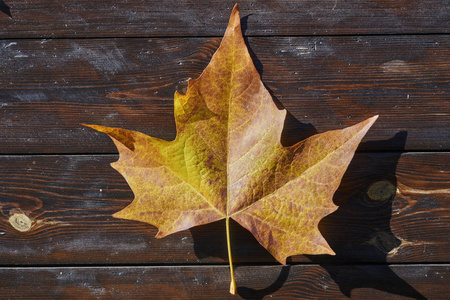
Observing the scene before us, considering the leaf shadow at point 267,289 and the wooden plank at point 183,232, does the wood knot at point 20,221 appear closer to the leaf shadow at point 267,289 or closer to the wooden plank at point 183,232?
the wooden plank at point 183,232

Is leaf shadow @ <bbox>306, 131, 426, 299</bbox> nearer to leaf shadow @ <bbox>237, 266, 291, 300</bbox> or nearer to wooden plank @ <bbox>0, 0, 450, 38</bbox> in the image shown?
leaf shadow @ <bbox>237, 266, 291, 300</bbox>

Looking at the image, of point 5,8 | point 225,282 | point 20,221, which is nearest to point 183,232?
point 225,282

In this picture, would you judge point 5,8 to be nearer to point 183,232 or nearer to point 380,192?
point 183,232

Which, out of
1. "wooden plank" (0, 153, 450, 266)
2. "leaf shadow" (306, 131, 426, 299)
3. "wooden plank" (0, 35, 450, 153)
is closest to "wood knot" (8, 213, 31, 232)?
"wooden plank" (0, 153, 450, 266)

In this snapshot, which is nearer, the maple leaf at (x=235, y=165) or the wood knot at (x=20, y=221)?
the maple leaf at (x=235, y=165)

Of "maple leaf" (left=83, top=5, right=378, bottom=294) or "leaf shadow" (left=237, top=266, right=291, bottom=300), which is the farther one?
"leaf shadow" (left=237, top=266, right=291, bottom=300)

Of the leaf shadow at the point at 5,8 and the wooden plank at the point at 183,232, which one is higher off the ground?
the leaf shadow at the point at 5,8

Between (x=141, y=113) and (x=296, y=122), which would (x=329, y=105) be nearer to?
(x=296, y=122)

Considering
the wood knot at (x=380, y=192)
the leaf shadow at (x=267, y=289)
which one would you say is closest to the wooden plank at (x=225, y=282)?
the leaf shadow at (x=267, y=289)
